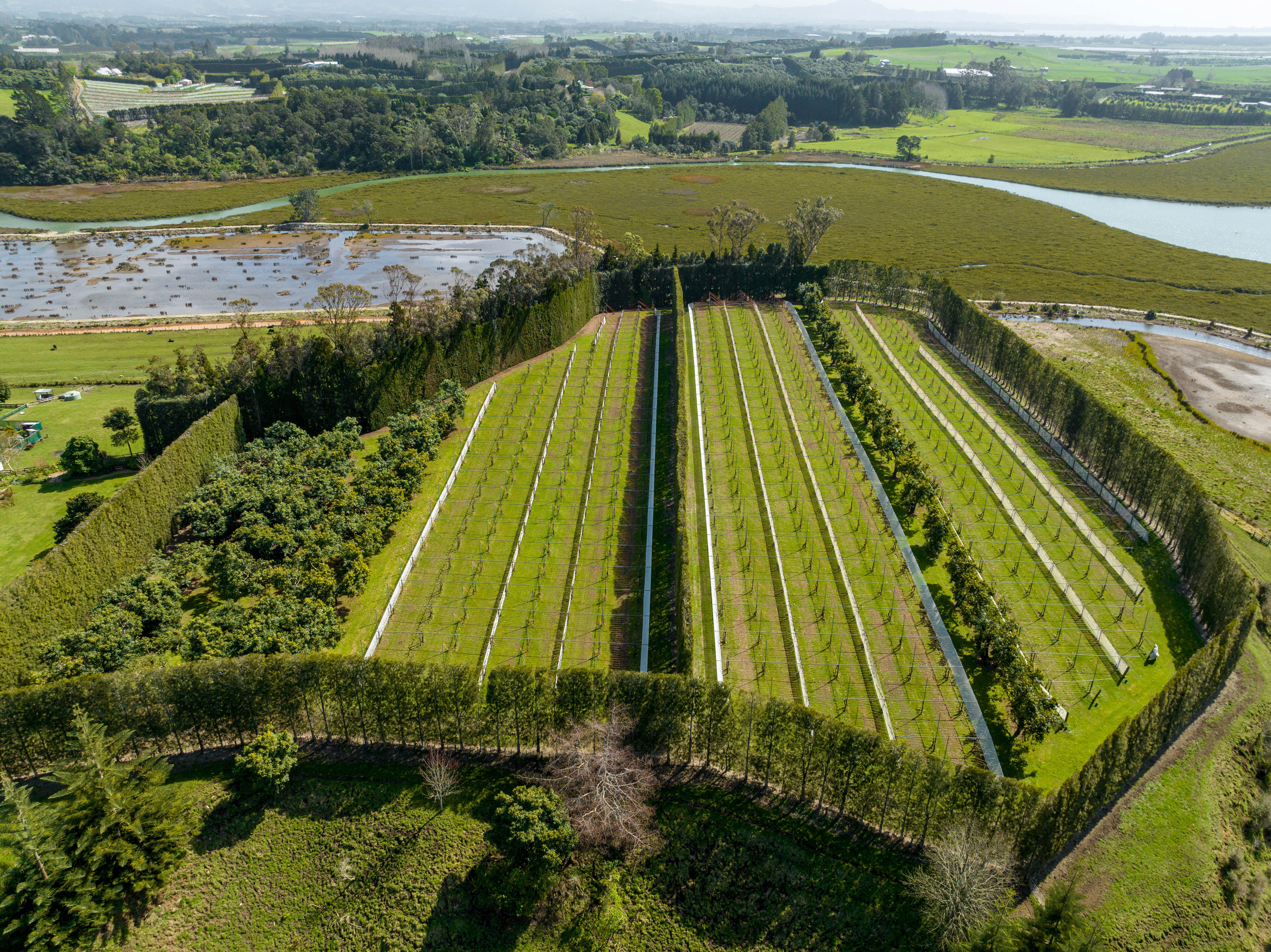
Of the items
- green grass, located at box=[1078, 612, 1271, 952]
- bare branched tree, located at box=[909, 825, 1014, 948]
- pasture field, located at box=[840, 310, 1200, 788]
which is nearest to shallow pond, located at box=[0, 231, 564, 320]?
pasture field, located at box=[840, 310, 1200, 788]

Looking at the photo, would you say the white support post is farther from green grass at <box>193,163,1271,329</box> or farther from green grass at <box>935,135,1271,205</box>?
green grass at <box>935,135,1271,205</box>

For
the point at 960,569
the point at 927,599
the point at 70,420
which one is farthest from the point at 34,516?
the point at 960,569

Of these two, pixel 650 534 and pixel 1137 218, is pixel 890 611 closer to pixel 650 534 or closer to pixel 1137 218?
pixel 650 534

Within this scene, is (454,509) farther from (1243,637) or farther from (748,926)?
(1243,637)

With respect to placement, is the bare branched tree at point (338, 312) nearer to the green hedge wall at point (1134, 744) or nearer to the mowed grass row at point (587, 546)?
the mowed grass row at point (587, 546)

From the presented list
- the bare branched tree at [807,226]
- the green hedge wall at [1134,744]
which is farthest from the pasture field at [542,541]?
the bare branched tree at [807,226]

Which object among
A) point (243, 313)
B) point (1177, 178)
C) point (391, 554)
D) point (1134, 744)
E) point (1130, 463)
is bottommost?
point (391, 554)
